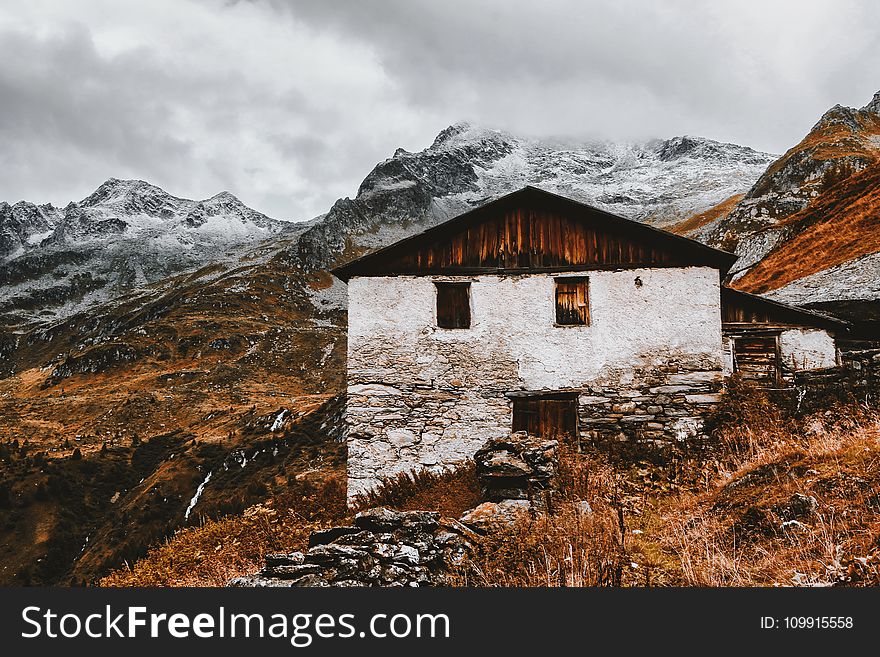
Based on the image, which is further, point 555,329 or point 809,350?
point 809,350

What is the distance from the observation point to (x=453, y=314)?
46.7 feet

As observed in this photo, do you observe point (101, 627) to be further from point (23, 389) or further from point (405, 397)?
point (23, 389)

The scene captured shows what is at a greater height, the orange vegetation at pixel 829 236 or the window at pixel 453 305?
the orange vegetation at pixel 829 236

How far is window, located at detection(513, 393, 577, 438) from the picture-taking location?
13578 millimetres

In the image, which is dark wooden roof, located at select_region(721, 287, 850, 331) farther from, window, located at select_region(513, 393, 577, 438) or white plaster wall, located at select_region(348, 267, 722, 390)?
window, located at select_region(513, 393, 577, 438)

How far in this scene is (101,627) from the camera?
4602mm

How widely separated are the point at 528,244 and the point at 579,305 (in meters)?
2.11

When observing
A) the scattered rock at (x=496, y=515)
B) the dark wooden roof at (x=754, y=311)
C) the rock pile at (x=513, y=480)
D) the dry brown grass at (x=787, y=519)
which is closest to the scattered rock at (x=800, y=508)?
the dry brown grass at (x=787, y=519)

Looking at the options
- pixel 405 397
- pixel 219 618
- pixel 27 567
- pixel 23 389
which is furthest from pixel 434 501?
pixel 23 389

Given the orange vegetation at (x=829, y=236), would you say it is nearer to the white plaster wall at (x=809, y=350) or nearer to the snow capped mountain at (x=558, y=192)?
the white plaster wall at (x=809, y=350)

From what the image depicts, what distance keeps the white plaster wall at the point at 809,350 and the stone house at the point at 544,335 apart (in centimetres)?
3

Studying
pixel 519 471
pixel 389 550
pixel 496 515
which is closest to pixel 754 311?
pixel 519 471

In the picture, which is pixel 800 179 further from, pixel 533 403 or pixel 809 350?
pixel 533 403

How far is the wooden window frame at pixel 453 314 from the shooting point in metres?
14.2
